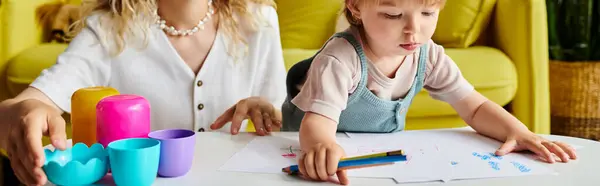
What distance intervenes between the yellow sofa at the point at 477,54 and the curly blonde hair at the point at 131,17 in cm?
65

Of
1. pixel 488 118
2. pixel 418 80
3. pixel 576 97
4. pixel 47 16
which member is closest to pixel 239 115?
pixel 418 80

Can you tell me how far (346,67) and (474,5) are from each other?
1.45 metres

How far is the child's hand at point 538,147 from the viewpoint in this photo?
798mm

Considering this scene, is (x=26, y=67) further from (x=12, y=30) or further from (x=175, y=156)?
(x=175, y=156)

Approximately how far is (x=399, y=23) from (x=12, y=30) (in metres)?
1.62

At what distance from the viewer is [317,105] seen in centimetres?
84

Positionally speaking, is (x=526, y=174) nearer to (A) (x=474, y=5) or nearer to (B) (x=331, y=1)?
(A) (x=474, y=5)

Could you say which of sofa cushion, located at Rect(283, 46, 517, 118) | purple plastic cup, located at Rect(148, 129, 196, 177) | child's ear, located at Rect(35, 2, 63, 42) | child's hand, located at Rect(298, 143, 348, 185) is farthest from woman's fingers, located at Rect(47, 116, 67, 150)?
child's ear, located at Rect(35, 2, 63, 42)

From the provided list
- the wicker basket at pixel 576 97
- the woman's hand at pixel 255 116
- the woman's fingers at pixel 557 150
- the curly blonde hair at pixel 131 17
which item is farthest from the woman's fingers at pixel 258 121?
the wicker basket at pixel 576 97

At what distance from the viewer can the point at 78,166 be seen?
2.06 feet

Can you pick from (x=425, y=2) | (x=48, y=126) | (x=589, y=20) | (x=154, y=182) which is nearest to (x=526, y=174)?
(x=425, y=2)

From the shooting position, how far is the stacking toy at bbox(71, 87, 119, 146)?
0.77m

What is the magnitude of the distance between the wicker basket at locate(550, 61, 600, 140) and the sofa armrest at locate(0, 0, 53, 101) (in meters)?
2.06

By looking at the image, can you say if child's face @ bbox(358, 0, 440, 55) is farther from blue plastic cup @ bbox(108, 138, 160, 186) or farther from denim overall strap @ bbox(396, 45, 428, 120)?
blue plastic cup @ bbox(108, 138, 160, 186)
